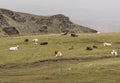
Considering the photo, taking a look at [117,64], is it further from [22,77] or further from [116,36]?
[116,36]

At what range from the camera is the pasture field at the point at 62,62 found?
147ft

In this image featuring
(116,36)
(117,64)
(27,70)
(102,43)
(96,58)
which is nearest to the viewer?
(117,64)

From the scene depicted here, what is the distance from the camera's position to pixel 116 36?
78.2 m

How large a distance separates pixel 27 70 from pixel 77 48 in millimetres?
16203

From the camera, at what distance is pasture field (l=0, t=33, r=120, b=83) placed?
44906mm

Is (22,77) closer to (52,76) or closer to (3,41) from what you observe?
(52,76)

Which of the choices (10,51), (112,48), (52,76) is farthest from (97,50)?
(52,76)

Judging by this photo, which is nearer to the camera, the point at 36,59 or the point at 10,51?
the point at 36,59

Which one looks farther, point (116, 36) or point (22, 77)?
point (116, 36)

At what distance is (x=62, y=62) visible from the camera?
5800 cm

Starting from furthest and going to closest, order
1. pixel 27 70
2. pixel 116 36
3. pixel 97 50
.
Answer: pixel 116 36 < pixel 97 50 < pixel 27 70

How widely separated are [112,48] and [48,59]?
12.7m

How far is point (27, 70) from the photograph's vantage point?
54.2m

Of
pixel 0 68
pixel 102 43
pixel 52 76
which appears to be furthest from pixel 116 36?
pixel 52 76
